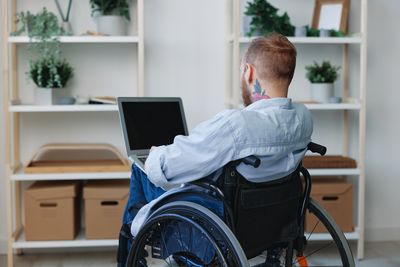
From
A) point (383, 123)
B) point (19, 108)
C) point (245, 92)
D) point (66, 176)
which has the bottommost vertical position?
point (66, 176)

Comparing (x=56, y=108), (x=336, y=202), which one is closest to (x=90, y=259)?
(x=56, y=108)

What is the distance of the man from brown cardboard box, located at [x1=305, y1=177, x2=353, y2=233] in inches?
56.0

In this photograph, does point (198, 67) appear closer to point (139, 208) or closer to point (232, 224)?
point (139, 208)

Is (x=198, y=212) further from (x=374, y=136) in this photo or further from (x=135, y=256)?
(x=374, y=136)

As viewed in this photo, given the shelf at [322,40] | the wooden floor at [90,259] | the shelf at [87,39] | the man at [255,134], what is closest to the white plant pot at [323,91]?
the shelf at [322,40]

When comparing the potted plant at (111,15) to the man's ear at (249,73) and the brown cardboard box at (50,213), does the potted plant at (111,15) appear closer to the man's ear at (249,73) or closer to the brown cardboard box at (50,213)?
the brown cardboard box at (50,213)

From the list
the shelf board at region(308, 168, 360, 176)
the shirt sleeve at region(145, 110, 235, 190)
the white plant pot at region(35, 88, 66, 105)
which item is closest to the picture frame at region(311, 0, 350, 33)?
the shelf board at region(308, 168, 360, 176)

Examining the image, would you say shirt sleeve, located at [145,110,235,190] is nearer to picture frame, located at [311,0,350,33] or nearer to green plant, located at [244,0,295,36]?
green plant, located at [244,0,295,36]

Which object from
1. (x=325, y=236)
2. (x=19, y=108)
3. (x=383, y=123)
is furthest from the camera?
(x=383, y=123)

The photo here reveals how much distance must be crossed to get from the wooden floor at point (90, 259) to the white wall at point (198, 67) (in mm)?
275

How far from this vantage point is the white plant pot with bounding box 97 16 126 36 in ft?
10.8

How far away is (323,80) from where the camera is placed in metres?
3.46

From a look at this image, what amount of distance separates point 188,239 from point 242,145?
Answer: 0.36m

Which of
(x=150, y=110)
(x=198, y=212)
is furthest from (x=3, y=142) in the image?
(x=198, y=212)
